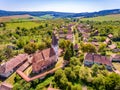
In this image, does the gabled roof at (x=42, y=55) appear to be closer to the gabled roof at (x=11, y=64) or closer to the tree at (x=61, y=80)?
the gabled roof at (x=11, y=64)

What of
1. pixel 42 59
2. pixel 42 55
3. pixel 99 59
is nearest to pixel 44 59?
pixel 42 59

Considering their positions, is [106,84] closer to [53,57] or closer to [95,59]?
[95,59]

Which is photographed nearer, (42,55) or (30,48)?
(42,55)

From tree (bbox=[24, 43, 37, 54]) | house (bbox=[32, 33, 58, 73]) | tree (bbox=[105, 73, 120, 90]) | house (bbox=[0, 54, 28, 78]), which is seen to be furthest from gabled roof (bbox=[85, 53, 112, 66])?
tree (bbox=[24, 43, 37, 54])

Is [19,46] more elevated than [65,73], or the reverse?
[65,73]

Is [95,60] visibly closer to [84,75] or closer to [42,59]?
[84,75]

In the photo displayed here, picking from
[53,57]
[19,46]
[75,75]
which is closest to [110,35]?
[19,46]
